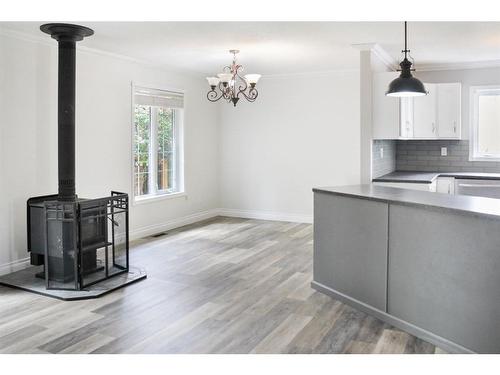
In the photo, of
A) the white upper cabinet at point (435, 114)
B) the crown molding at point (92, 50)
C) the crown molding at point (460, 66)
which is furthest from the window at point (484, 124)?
the crown molding at point (92, 50)

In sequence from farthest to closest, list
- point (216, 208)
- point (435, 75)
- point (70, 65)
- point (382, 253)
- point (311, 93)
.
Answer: point (216, 208) < point (311, 93) < point (435, 75) < point (70, 65) < point (382, 253)

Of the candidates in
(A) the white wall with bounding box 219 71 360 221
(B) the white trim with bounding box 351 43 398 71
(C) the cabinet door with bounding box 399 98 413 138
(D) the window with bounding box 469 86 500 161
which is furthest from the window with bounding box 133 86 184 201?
(D) the window with bounding box 469 86 500 161

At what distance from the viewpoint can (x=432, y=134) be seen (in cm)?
654

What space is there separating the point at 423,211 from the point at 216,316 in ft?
5.50

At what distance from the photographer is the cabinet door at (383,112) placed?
5.73 m

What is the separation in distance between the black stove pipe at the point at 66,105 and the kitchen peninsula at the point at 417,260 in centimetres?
231

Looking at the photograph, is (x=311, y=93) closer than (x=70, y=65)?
No

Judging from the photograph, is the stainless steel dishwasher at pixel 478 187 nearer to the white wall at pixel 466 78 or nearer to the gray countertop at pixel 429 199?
the white wall at pixel 466 78

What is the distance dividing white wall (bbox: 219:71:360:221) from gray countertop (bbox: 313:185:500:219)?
3250 millimetres

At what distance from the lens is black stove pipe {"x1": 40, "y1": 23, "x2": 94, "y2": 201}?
460 cm

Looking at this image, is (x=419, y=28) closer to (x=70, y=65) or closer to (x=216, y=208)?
(x=70, y=65)

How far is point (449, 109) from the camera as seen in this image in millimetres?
6523

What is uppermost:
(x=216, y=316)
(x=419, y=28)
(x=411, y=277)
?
(x=419, y=28)
